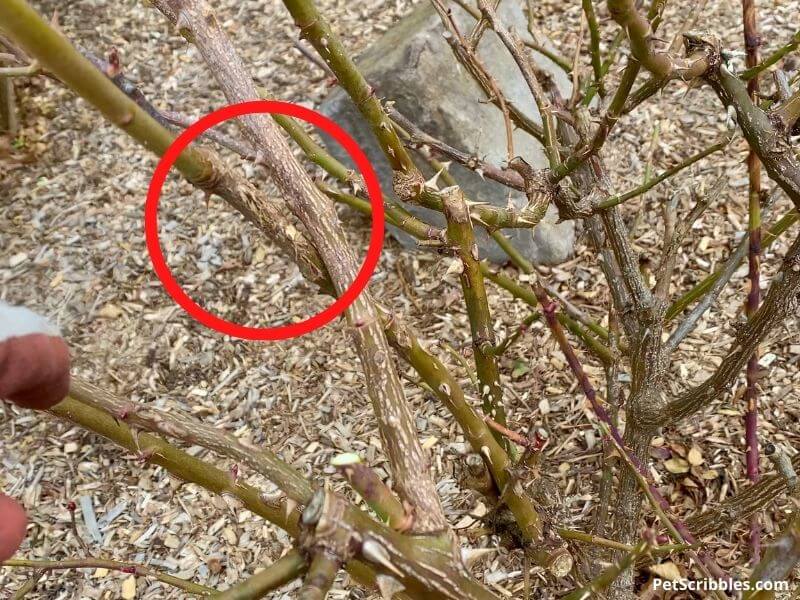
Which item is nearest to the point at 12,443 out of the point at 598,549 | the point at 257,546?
the point at 257,546

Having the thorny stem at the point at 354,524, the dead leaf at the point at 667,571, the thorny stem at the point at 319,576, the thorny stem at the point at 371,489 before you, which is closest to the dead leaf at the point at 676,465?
the dead leaf at the point at 667,571

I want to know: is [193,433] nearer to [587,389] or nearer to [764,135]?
[587,389]

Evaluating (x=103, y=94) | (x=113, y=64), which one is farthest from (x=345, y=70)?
(x=103, y=94)

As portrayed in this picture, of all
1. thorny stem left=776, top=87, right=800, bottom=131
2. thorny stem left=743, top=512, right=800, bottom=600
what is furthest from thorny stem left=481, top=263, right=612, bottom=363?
thorny stem left=743, top=512, right=800, bottom=600

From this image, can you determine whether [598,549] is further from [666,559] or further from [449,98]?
[449,98]

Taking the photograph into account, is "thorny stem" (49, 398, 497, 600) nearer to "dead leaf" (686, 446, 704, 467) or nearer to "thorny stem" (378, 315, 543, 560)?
"thorny stem" (378, 315, 543, 560)

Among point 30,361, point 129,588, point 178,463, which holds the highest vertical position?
point 30,361
